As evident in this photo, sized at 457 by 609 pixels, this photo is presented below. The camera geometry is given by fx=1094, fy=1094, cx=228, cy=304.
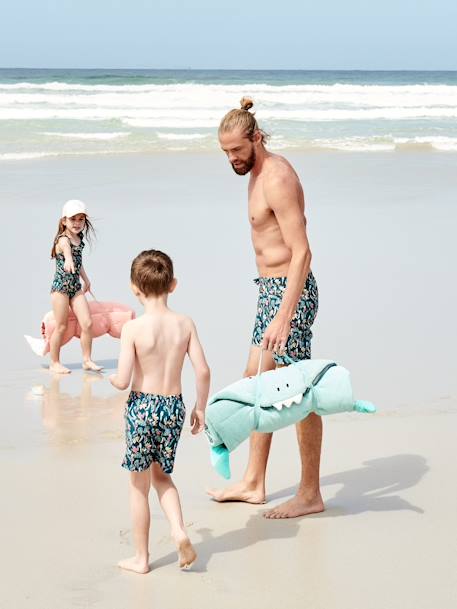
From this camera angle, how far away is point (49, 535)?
4.33m

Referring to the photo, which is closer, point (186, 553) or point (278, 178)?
point (186, 553)

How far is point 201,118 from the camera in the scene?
93.9 ft

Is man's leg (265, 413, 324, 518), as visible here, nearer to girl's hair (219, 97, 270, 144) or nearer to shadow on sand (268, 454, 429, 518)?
shadow on sand (268, 454, 429, 518)

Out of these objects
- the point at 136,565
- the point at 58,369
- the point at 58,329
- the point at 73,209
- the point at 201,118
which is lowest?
the point at 136,565

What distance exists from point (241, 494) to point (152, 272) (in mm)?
1289

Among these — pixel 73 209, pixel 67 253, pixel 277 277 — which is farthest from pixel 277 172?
pixel 67 253

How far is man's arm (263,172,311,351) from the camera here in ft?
14.4

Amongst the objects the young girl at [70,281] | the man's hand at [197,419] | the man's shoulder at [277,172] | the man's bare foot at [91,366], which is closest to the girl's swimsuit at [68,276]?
the young girl at [70,281]

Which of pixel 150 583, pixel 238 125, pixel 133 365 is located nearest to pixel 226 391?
pixel 133 365

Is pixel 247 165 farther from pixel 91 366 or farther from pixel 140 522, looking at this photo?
pixel 91 366

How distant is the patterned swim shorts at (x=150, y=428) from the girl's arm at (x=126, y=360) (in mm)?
109

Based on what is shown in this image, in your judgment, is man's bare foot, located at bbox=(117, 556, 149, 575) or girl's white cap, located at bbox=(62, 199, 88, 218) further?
girl's white cap, located at bbox=(62, 199, 88, 218)

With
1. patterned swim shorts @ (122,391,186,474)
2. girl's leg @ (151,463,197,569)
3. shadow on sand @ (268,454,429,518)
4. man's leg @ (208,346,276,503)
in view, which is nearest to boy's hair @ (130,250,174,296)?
patterned swim shorts @ (122,391,186,474)

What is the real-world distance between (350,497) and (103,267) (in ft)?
17.1
